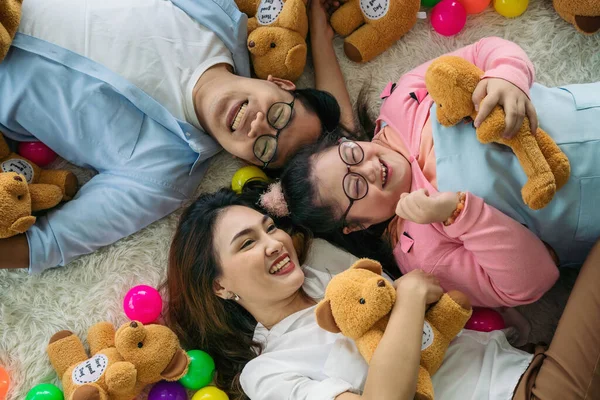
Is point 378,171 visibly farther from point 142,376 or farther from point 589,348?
point 142,376

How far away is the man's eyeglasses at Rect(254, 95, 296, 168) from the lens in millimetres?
1354

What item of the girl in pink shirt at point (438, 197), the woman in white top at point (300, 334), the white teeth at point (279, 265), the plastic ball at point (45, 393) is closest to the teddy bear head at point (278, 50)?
the girl in pink shirt at point (438, 197)

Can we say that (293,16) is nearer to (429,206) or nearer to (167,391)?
(429,206)

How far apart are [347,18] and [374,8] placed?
2.9 inches

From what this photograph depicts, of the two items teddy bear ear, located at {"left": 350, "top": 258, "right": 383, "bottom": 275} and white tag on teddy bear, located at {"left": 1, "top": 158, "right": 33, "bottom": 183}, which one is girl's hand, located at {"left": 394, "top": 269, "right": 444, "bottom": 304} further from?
white tag on teddy bear, located at {"left": 1, "top": 158, "right": 33, "bottom": 183}

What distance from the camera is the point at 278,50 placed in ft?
4.78

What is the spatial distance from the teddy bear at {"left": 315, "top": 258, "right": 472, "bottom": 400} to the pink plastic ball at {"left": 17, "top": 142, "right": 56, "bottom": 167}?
Answer: 85 cm

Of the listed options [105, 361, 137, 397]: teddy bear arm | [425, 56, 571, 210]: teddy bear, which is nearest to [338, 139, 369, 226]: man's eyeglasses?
[425, 56, 571, 210]: teddy bear

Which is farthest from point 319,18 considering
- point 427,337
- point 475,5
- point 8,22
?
point 427,337

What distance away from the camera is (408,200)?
118cm

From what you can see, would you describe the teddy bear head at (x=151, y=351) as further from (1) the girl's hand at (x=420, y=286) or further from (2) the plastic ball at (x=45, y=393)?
(1) the girl's hand at (x=420, y=286)

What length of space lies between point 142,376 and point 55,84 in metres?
0.73

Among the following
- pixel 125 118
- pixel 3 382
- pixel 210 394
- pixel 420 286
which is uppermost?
pixel 125 118

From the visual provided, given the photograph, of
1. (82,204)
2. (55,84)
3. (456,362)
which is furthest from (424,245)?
(55,84)
